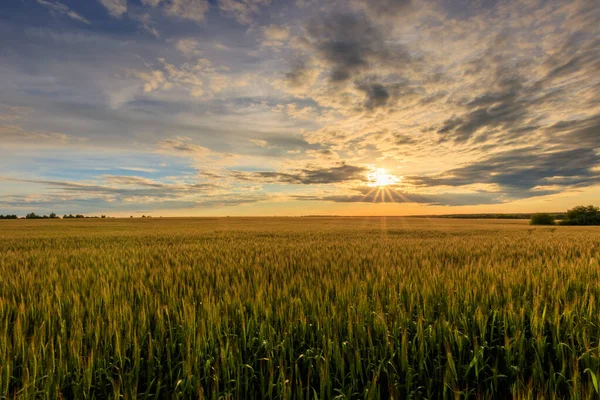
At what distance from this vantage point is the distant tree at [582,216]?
60594 mm

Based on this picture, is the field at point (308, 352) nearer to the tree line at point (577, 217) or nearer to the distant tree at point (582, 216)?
the tree line at point (577, 217)

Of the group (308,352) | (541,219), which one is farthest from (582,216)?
(308,352)

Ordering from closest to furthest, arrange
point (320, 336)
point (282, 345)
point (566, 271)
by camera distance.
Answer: point (282, 345) → point (320, 336) → point (566, 271)

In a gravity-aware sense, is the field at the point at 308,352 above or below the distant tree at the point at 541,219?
below

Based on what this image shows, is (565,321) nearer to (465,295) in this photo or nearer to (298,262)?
(465,295)

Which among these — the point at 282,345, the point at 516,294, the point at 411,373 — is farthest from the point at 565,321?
the point at 282,345

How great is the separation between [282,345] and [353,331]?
0.72m

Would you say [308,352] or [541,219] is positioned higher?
[541,219]

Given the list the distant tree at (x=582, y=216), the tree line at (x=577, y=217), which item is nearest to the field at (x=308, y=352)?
the tree line at (x=577, y=217)

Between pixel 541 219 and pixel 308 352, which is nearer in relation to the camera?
pixel 308 352

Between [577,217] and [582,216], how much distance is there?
77 centimetres

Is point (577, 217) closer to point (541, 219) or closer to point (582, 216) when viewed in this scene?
point (582, 216)

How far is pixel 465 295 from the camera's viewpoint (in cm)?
376

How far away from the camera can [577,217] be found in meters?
62.5
